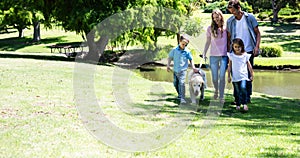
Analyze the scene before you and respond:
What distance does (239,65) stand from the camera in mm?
8039

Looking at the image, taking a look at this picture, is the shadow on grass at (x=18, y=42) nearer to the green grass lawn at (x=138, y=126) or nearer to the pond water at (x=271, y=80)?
the pond water at (x=271, y=80)

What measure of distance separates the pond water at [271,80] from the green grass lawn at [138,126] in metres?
7.56

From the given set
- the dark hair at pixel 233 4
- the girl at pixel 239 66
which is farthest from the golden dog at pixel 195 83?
the dark hair at pixel 233 4

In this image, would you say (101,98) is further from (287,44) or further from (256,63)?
(287,44)

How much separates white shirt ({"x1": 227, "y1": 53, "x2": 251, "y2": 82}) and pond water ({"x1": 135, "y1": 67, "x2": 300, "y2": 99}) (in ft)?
29.5

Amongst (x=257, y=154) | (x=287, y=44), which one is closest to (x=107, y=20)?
(x=257, y=154)

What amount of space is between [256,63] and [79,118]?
2294cm

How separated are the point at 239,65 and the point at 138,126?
8.30 ft

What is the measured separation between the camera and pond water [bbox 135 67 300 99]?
18.2 m

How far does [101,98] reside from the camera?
31.1ft

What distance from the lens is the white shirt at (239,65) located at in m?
8.02

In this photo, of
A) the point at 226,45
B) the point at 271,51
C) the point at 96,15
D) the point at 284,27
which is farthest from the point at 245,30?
the point at 284,27

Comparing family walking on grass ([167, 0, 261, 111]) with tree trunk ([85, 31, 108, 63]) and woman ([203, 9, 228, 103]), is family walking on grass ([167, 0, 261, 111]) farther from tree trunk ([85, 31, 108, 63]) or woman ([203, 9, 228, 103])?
tree trunk ([85, 31, 108, 63])

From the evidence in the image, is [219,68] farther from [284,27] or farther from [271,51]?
[284,27]
